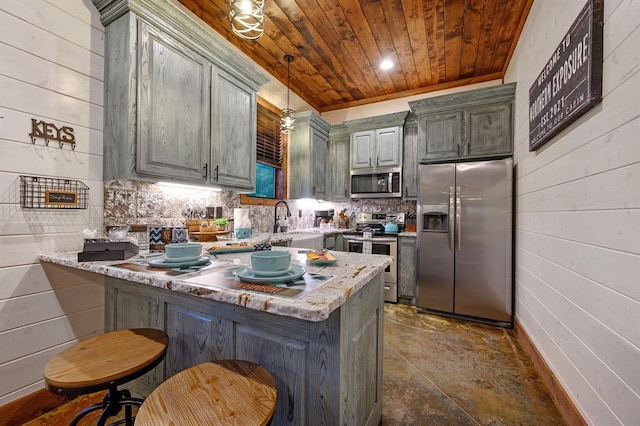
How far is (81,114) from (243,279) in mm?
1763

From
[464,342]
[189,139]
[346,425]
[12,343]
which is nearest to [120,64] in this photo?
[189,139]

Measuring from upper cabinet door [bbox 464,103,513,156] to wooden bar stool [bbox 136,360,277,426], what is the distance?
3.31m

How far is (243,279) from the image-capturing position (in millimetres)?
936

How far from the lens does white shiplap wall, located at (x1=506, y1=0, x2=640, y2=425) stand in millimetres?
1042

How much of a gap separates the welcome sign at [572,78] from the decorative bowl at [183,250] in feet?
6.62

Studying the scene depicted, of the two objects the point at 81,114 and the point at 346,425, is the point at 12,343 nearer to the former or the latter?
the point at 81,114

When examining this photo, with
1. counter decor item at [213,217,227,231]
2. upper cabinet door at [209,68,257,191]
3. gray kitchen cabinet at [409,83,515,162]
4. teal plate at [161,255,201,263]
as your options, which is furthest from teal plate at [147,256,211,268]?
gray kitchen cabinet at [409,83,515,162]

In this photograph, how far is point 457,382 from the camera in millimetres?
1888

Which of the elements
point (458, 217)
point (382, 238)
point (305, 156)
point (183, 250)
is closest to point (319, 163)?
point (305, 156)

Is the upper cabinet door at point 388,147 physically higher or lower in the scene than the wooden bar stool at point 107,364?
higher

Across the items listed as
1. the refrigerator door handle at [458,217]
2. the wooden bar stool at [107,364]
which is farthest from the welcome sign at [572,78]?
the wooden bar stool at [107,364]

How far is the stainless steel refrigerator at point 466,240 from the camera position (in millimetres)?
2789

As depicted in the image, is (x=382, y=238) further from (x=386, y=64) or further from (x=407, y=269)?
(x=386, y=64)

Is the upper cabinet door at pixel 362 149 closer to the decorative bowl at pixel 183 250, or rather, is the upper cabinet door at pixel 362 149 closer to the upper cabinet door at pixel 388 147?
the upper cabinet door at pixel 388 147
